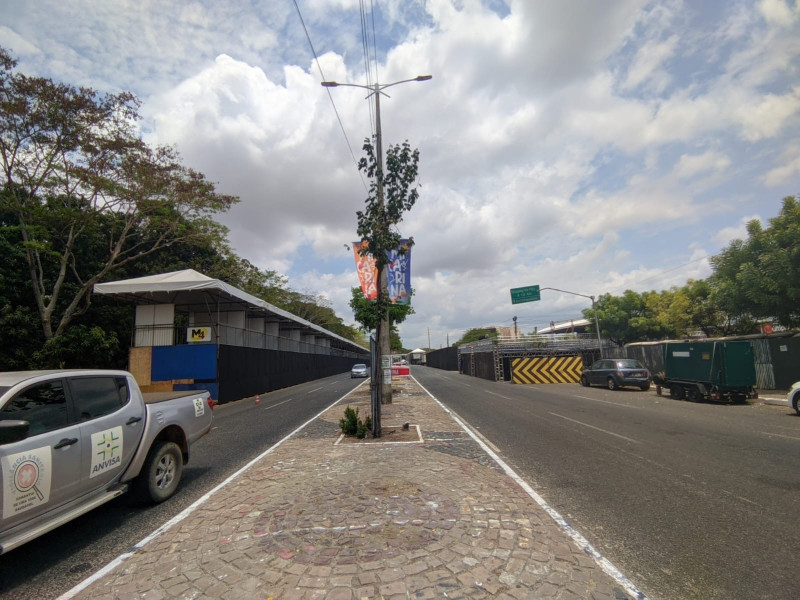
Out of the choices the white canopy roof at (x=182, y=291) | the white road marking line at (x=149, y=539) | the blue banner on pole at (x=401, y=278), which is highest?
the white canopy roof at (x=182, y=291)

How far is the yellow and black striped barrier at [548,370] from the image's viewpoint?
28.2 metres

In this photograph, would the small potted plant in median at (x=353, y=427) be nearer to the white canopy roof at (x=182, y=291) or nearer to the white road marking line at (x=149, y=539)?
the white road marking line at (x=149, y=539)

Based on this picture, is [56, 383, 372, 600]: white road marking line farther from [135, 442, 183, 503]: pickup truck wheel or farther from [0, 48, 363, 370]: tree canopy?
[0, 48, 363, 370]: tree canopy

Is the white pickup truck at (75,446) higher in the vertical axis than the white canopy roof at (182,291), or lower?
lower

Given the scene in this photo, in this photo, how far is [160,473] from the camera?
5289 millimetres

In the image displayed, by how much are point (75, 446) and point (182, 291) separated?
20858mm

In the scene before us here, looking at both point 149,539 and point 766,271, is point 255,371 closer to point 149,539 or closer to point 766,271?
point 149,539

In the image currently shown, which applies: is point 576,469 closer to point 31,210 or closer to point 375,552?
point 375,552

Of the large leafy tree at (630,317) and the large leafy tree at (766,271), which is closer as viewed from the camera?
the large leafy tree at (766,271)

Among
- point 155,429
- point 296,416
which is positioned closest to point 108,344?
point 296,416

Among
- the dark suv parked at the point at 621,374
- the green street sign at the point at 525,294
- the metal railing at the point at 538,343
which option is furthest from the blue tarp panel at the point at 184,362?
the green street sign at the point at 525,294

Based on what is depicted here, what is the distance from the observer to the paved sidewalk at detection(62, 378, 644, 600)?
10.2ft

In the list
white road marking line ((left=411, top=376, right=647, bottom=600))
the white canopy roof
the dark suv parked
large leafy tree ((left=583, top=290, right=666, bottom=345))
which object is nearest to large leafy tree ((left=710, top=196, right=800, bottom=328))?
the dark suv parked

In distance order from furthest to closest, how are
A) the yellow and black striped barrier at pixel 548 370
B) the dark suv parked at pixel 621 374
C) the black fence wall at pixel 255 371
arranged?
the yellow and black striped barrier at pixel 548 370, the black fence wall at pixel 255 371, the dark suv parked at pixel 621 374
